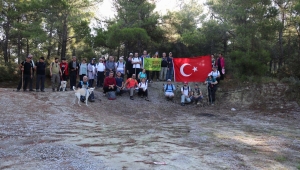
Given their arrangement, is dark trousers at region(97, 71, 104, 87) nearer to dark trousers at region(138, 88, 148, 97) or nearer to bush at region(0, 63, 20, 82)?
dark trousers at region(138, 88, 148, 97)

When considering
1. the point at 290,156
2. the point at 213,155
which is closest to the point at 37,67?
the point at 213,155

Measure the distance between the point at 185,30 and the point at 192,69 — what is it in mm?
7022

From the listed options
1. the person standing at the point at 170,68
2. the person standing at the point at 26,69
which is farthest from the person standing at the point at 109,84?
the person standing at the point at 170,68

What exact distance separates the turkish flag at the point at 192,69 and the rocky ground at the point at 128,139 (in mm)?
3591

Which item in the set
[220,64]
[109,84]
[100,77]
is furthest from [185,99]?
[100,77]

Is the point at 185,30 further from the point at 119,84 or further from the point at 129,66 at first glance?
the point at 119,84

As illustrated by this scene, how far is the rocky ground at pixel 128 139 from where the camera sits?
179 inches

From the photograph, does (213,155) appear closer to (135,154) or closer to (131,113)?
(135,154)

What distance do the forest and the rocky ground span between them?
4790 mm

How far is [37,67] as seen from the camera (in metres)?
12.3

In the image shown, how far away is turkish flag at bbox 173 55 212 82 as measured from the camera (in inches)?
591

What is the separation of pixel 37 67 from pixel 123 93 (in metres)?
4.25

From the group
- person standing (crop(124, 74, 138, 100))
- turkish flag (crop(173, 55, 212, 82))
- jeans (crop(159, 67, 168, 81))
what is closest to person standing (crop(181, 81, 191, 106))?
turkish flag (crop(173, 55, 212, 82))

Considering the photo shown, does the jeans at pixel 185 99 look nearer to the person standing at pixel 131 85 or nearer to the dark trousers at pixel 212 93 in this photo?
the dark trousers at pixel 212 93
